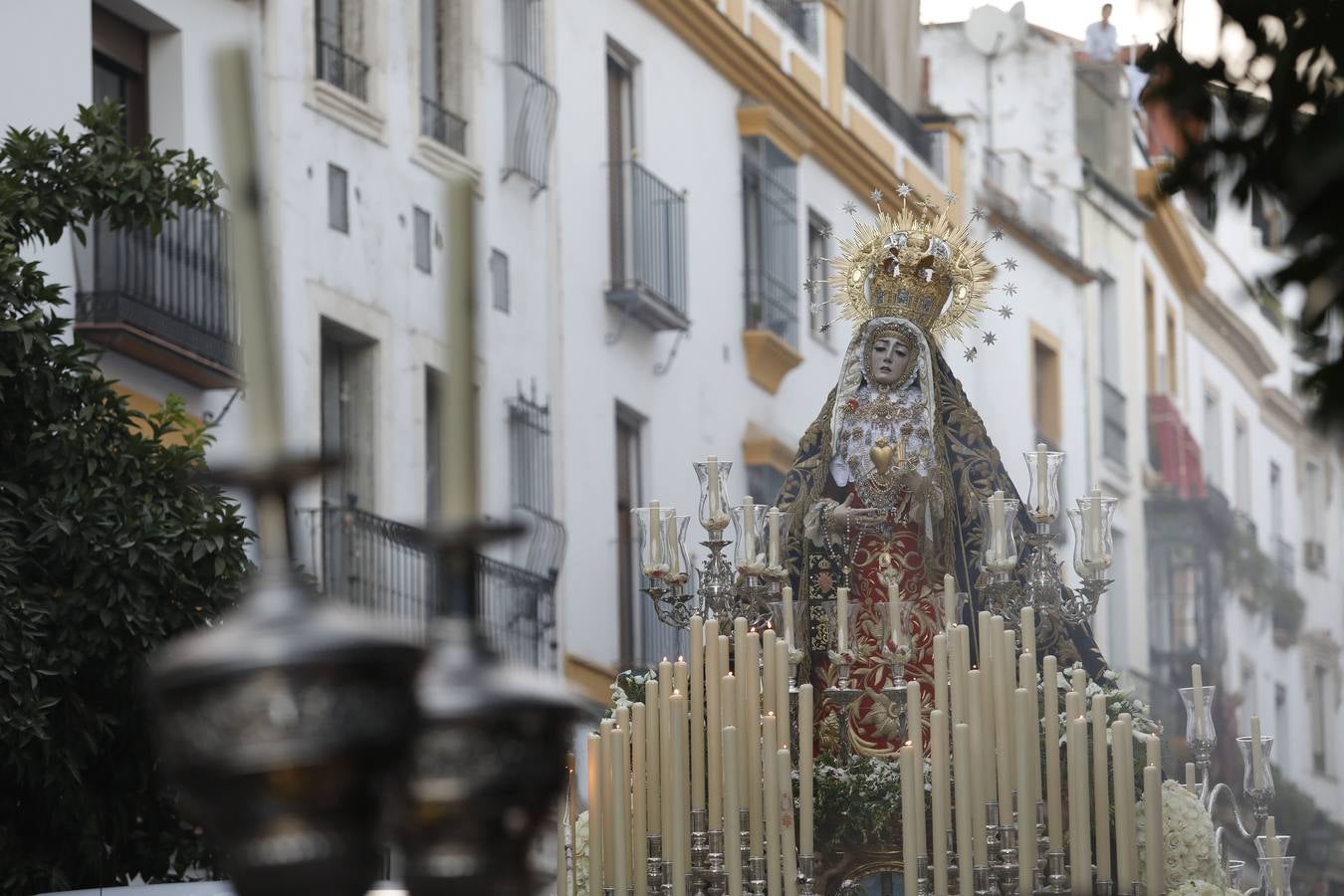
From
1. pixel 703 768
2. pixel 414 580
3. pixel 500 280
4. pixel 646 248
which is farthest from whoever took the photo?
pixel 646 248

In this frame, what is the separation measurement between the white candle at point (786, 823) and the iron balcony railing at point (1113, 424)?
19.9m

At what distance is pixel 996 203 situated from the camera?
25.3 metres

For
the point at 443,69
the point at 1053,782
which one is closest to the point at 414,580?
the point at 443,69

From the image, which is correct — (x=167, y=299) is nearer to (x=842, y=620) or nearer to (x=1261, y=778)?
(x=842, y=620)

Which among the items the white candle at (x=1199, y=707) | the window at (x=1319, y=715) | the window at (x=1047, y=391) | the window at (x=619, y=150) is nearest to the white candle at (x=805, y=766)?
the white candle at (x=1199, y=707)

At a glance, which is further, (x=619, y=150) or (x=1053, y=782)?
(x=619, y=150)

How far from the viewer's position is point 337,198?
49.7 feet

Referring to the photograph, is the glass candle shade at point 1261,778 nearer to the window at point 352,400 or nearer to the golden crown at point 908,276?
the golden crown at point 908,276

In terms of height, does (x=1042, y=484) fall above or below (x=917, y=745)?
above

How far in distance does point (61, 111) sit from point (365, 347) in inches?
127

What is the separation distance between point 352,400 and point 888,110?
9.69m

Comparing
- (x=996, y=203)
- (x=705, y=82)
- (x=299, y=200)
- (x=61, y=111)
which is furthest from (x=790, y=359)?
(x=61, y=111)

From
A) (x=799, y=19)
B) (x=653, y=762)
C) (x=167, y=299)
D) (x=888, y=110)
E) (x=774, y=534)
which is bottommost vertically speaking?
(x=653, y=762)

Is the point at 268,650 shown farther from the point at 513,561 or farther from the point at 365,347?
the point at 513,561
